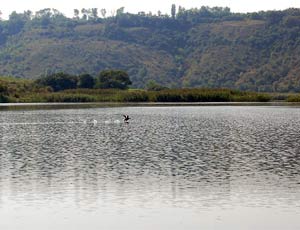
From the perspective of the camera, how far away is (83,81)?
6860 inches

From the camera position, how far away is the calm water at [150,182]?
76.2 feet

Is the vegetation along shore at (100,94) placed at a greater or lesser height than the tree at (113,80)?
lesser

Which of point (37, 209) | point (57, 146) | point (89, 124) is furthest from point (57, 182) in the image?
point (89, 124)

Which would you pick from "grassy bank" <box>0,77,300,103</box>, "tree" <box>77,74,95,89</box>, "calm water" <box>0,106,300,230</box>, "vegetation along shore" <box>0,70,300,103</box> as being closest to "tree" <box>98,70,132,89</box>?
"tree" <box>77,74,95,89</box>

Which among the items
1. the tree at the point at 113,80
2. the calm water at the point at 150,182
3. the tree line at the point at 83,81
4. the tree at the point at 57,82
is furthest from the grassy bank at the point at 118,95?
the calm water at the point at 150,182

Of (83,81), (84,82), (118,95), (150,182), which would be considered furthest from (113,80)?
(150,182)

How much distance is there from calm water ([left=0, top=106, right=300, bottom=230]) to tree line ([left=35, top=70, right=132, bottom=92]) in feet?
382

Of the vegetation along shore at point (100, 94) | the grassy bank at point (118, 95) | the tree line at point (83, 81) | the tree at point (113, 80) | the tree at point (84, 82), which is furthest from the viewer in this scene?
the tree at point (113, 80)

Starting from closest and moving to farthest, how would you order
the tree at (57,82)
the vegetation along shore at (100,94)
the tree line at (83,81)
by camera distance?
1. the vegetation along shore at (100,94)
2. the tree at (57,82)
3. the tree line at (83,81)

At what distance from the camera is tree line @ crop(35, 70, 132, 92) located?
172875 mm

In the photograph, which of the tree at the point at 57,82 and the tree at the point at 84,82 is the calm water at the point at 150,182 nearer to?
the tree at the point at 57,82

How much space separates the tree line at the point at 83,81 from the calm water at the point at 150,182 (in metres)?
116

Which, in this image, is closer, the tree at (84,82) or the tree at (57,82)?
the tree at (57,82)

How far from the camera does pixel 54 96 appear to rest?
155375 mm
